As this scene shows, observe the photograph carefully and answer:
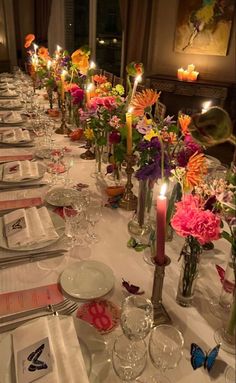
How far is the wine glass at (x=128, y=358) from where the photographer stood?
66 cm

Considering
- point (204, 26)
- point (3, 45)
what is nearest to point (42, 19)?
point (3, 45)

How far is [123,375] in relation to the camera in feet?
2.15

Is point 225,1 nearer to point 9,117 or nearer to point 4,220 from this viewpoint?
point 9,117

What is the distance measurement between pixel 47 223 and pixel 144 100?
0.52m

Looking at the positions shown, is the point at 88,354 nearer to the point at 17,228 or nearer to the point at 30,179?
the point at 17,228

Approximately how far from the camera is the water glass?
2.19 feet

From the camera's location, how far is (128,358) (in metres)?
0.69

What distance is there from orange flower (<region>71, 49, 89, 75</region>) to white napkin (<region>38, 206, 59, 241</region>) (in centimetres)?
126

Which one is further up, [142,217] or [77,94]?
[77,94]

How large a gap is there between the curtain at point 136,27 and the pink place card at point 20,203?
4.71 m

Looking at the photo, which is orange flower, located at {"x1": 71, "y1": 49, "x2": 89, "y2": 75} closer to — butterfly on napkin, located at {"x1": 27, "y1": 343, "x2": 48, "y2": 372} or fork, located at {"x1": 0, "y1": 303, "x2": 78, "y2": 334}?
fork, located at {"x1": 0, "y1": 303, "x2": 78, "y2": 334}

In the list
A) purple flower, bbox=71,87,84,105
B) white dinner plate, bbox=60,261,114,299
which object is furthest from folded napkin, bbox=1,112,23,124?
white dinner plate, bbox=60,261,114,299

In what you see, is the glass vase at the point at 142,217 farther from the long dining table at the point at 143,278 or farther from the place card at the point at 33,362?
the place card at the point at 33,362

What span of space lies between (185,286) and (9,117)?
1951 mm
